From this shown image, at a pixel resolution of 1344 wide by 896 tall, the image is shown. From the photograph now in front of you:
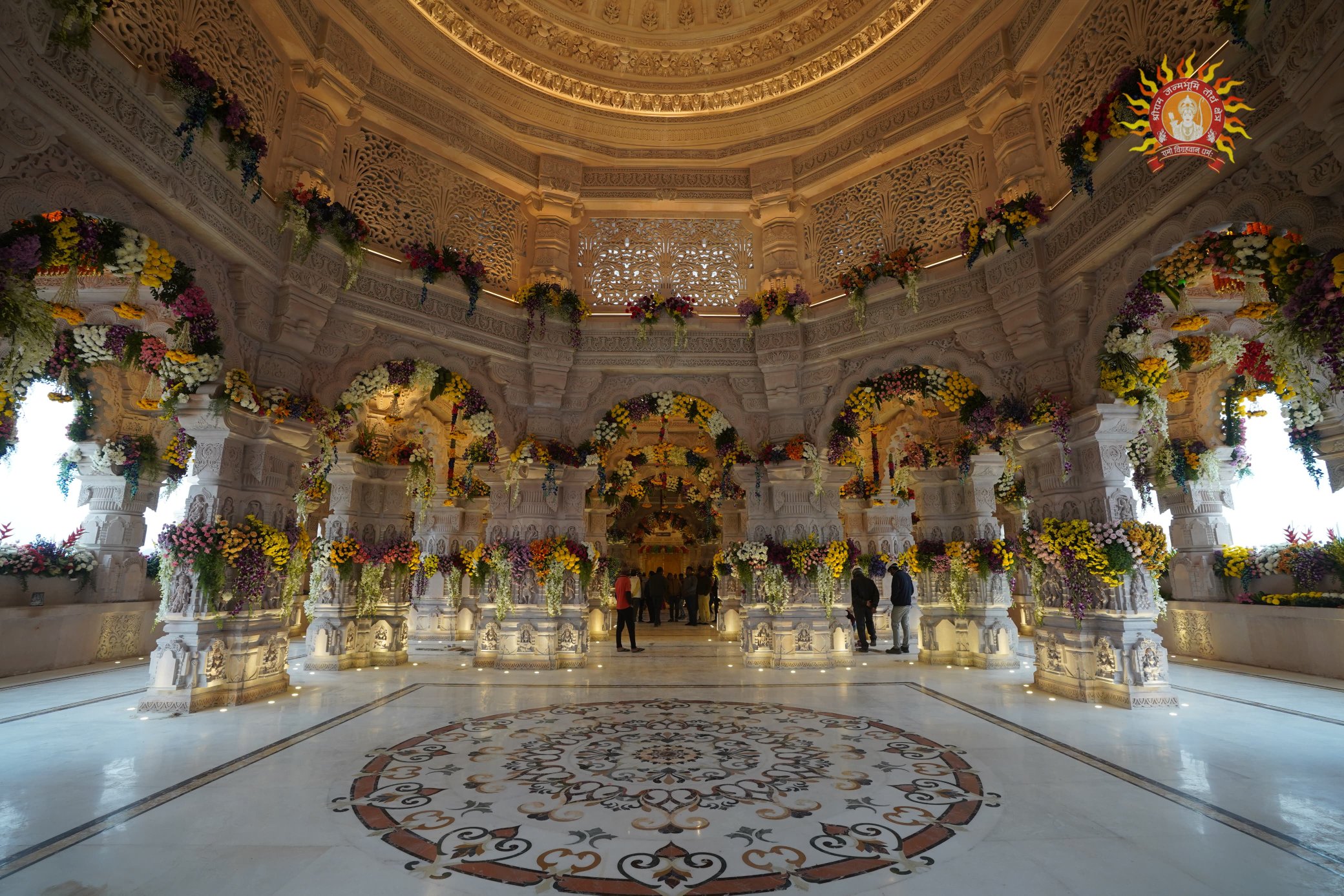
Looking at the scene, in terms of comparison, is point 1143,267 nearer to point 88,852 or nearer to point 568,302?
point 568,302

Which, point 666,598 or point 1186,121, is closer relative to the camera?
point 1186,121

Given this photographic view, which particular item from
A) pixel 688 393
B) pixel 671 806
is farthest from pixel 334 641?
pixel 671 806

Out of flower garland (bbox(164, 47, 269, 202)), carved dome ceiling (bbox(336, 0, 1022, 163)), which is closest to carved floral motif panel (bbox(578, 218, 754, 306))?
carved dome ceiling (bbox(336, 0, 1022, 163))

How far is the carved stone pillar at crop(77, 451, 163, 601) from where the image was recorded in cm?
1028

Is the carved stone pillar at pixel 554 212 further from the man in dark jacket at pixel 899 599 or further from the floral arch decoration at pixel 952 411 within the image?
the man in dark jacket at pixel 899 599

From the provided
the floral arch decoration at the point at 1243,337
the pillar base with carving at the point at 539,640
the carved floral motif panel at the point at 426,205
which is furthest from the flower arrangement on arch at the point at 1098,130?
the pillar base with carving at the point at 539,640

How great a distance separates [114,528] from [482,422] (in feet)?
21.7

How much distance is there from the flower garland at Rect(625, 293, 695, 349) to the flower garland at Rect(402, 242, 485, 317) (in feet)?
7.88

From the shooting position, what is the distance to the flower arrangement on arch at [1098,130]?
5789mm

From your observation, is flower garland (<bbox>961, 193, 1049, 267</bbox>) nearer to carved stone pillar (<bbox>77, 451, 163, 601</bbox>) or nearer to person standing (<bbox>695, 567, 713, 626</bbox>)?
carved stone pillar (<bbox>77, 451, 163, 601</bbox>)

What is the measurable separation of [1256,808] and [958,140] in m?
8.27

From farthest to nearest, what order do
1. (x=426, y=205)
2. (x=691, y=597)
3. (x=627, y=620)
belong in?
1. (x=691, y=597)
2. (x=627, y=620)
3. (x=426, y=205)

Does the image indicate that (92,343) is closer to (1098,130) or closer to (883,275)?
(883,275)

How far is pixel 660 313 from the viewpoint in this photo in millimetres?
10156
